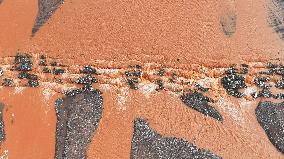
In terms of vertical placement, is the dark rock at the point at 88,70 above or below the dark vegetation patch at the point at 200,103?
above

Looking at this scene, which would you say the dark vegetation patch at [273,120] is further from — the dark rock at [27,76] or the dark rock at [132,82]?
the dark rock at [27,76]

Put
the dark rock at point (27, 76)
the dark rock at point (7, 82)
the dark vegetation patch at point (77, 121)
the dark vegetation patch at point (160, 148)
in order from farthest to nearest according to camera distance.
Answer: the dark rock at point (27, 76) < the dark rock at point (7, 82) < the dark vegetation patch at point (77, 121) < the dark vegetation patch at point (160, 148)

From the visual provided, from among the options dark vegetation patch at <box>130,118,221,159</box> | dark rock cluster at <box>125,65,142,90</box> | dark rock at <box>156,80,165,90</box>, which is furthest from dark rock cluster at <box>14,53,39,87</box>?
dark rock at <box>156,80,165,90</box>

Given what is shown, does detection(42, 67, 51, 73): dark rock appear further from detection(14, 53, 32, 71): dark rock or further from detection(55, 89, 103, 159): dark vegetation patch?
detection(55, 89, 103, 159): dark vegetation patch

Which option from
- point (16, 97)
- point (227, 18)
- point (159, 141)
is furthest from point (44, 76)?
point (227, 18)

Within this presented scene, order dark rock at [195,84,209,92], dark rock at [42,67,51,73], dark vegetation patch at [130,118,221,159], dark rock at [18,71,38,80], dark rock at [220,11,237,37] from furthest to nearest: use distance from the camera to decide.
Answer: dark rock at [220,11,237,37], dark rock at [42,67,51,73], dark rock at [18,71,38,80], dark rock at [195,84,209,92], dark vegetation patch at [130,118,221,159]

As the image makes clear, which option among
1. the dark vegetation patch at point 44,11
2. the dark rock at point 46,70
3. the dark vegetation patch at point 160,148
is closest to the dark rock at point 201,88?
the dark vegetation patch at point 160,148

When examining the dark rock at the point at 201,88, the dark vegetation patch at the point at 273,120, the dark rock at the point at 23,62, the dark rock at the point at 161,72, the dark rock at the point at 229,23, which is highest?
the dark rock at the point at 229,23
